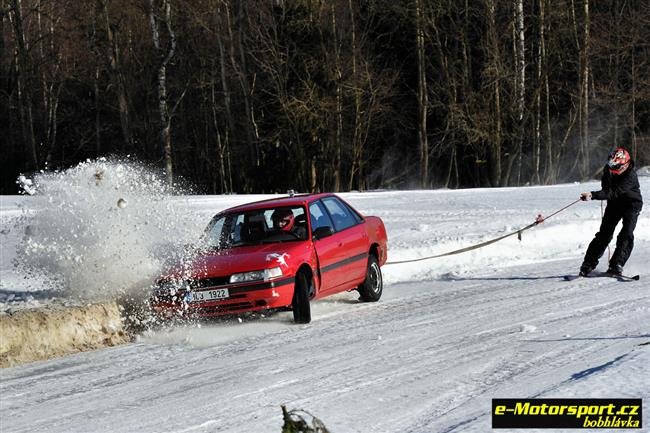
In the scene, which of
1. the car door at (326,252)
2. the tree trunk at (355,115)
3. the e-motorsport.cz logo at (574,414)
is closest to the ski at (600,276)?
the car door at (326,252)

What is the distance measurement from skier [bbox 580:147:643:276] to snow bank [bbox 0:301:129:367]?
271 inches

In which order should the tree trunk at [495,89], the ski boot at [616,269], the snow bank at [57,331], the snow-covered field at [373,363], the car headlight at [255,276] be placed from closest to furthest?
1. the snow-covered field at [373,363]
2. the snow bank at [57,331]
3. the car headlight at [255,276]
4. the ski boot at [616,269]
5. the tree trunk at [495,89]

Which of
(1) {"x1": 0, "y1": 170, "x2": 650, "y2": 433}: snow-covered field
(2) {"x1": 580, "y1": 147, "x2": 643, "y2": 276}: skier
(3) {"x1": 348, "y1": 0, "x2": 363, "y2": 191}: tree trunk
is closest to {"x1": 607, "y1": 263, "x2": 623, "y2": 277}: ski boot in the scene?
(2) {"x1": 580, "y1": 147, "x2": 643, "y2": 276}: skier

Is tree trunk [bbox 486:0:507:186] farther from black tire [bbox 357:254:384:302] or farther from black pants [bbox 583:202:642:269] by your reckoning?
black tire [bbox 357:254:384:302]

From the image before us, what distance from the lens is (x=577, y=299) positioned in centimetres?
1173

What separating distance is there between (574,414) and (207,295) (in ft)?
19.3

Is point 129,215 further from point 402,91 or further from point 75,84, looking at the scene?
point 75,84

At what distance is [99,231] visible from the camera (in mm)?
12602

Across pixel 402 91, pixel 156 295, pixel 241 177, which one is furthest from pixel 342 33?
pixel 156 295

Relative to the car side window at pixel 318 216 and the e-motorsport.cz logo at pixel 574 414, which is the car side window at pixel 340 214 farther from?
the e-motorsport.cz logo at pixel 574 414

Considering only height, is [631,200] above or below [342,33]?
below

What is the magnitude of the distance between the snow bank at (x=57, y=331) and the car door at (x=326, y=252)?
2.50 metres

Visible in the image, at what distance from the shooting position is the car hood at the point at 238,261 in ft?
35.0

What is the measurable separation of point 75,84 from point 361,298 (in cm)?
4606
